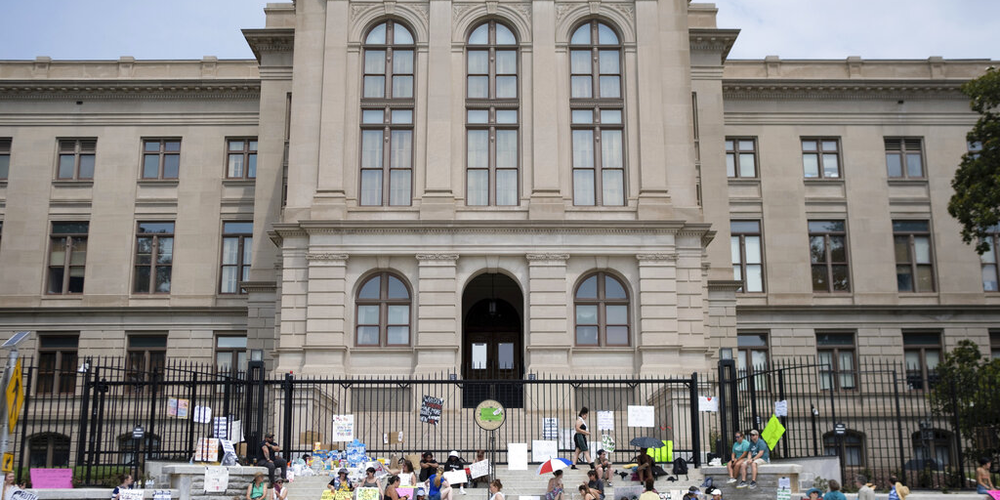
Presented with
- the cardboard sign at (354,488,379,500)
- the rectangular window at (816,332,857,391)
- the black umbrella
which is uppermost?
the rectangular window at (816,332,857,391)

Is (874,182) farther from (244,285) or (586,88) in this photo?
(244,285)

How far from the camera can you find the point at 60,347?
156 ft

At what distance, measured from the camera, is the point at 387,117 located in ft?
124

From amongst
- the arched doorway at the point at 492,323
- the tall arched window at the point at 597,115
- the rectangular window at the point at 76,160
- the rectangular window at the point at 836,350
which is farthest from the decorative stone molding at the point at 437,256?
the rectangular window at the point at 76,160

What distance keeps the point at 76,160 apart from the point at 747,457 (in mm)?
38866

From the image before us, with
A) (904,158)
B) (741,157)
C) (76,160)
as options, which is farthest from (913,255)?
(76,160)

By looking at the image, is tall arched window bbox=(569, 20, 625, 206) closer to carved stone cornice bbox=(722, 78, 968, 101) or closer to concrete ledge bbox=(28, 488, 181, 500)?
carved stone cornice bbox=(722, 78, 968, 101)

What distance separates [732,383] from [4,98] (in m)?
40.5

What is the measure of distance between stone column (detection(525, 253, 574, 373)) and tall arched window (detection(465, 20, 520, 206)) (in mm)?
2900

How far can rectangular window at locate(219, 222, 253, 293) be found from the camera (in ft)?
157

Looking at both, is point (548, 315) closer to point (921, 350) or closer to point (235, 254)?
point (235, 254)

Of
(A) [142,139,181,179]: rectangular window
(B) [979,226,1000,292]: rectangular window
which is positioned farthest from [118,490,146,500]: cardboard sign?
(B) [979,226,1000,292]: rectangular window

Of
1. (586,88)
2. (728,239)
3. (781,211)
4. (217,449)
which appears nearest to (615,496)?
(217,449)

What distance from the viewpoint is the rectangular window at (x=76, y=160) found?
49.4 m
